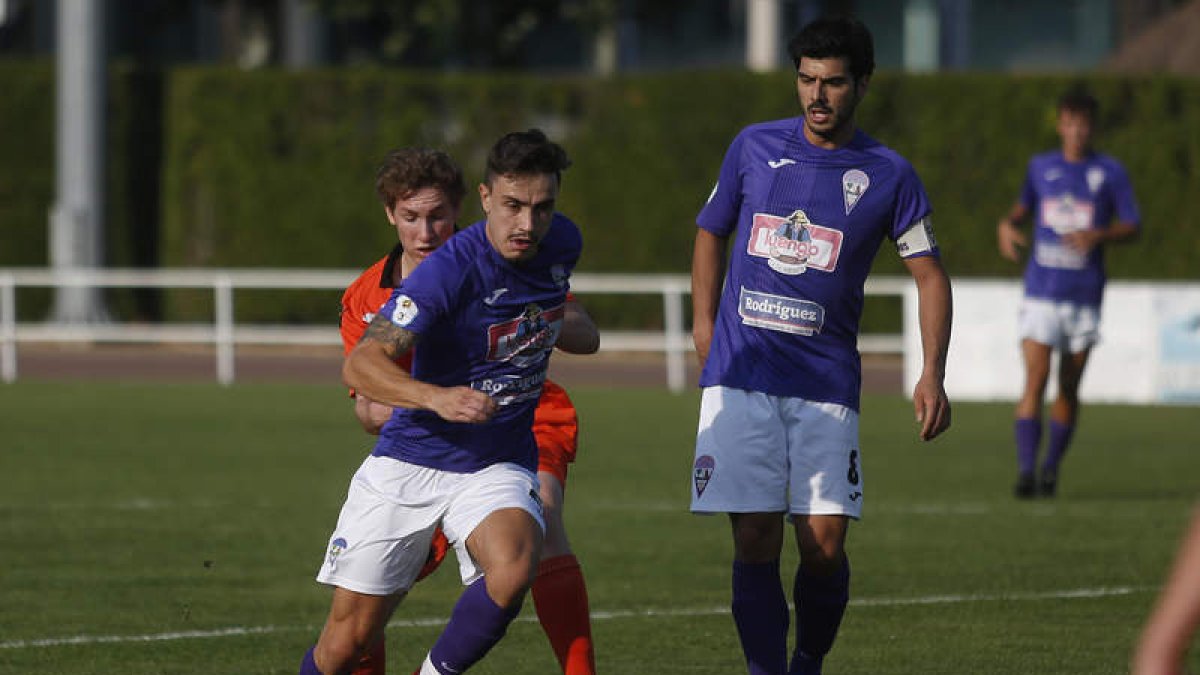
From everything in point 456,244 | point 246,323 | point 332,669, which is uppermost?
point 456,244

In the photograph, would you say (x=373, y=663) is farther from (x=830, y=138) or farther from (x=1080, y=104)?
(x=1080, y=104)

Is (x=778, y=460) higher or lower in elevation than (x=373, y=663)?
higher

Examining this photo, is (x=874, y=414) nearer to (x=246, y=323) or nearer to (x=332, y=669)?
(x=246, y=323)

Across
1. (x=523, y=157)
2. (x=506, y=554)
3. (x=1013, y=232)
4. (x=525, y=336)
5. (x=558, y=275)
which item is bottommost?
(x=506, y=554)

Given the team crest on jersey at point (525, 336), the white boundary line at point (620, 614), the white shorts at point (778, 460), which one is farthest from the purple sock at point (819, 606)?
the white boundary line at point (620, 614)

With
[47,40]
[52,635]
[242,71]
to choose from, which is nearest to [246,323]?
[242,71]

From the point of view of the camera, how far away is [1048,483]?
43.8 feet

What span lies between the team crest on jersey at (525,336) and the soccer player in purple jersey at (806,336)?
0.84 metres

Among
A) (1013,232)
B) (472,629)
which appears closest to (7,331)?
(1013,232)

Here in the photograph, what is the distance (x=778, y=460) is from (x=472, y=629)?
1265 millimetres

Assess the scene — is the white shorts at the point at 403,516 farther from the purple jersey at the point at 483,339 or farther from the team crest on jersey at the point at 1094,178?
the team crest on jersey at the point at 1094,178

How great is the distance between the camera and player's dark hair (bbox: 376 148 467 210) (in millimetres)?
6664

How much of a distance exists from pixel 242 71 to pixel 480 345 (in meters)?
23.2

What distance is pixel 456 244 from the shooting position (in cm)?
628
